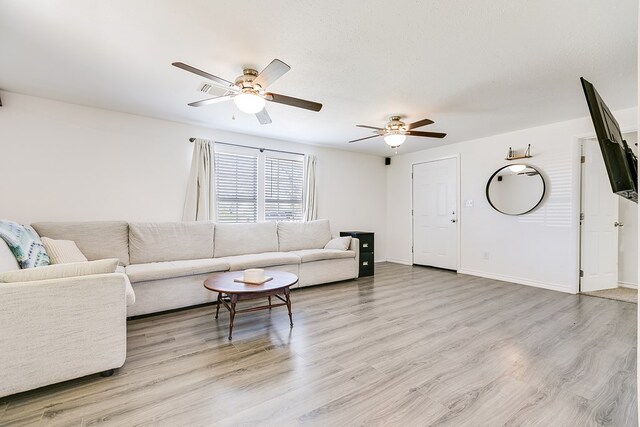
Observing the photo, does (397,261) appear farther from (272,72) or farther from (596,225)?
(272,72)

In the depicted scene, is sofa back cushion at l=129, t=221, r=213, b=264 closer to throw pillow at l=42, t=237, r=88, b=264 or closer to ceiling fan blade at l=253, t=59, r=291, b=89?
throw pillow at l=42, t=237, r=88, b=264

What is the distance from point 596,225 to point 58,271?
19.4ft

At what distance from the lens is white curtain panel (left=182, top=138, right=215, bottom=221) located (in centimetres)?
418

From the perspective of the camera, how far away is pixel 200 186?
4.21m

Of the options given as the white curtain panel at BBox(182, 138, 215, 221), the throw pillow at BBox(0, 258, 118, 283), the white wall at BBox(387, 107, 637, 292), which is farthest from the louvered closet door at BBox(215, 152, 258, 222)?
the white wall at BBox(387, 107, 637, 292)

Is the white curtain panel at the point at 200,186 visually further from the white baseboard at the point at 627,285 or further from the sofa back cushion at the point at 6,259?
the white baseboard at the point at 627,285

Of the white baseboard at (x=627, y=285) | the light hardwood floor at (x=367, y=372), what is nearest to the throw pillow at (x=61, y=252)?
the light hardwood floor at (x=367, y=372)

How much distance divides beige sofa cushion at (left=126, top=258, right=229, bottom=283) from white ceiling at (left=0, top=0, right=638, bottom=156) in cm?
188

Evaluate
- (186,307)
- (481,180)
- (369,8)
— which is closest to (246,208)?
(186,307)

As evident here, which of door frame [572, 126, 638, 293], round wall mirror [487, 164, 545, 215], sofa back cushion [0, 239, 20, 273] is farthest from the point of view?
round wall mirror [487, 164, 545, 215]

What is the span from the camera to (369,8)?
1.82 m

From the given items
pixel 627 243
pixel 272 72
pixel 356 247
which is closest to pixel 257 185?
pixel 356 247

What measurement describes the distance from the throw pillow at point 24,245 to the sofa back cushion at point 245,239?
1805mm

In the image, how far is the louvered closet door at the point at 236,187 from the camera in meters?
4.52
